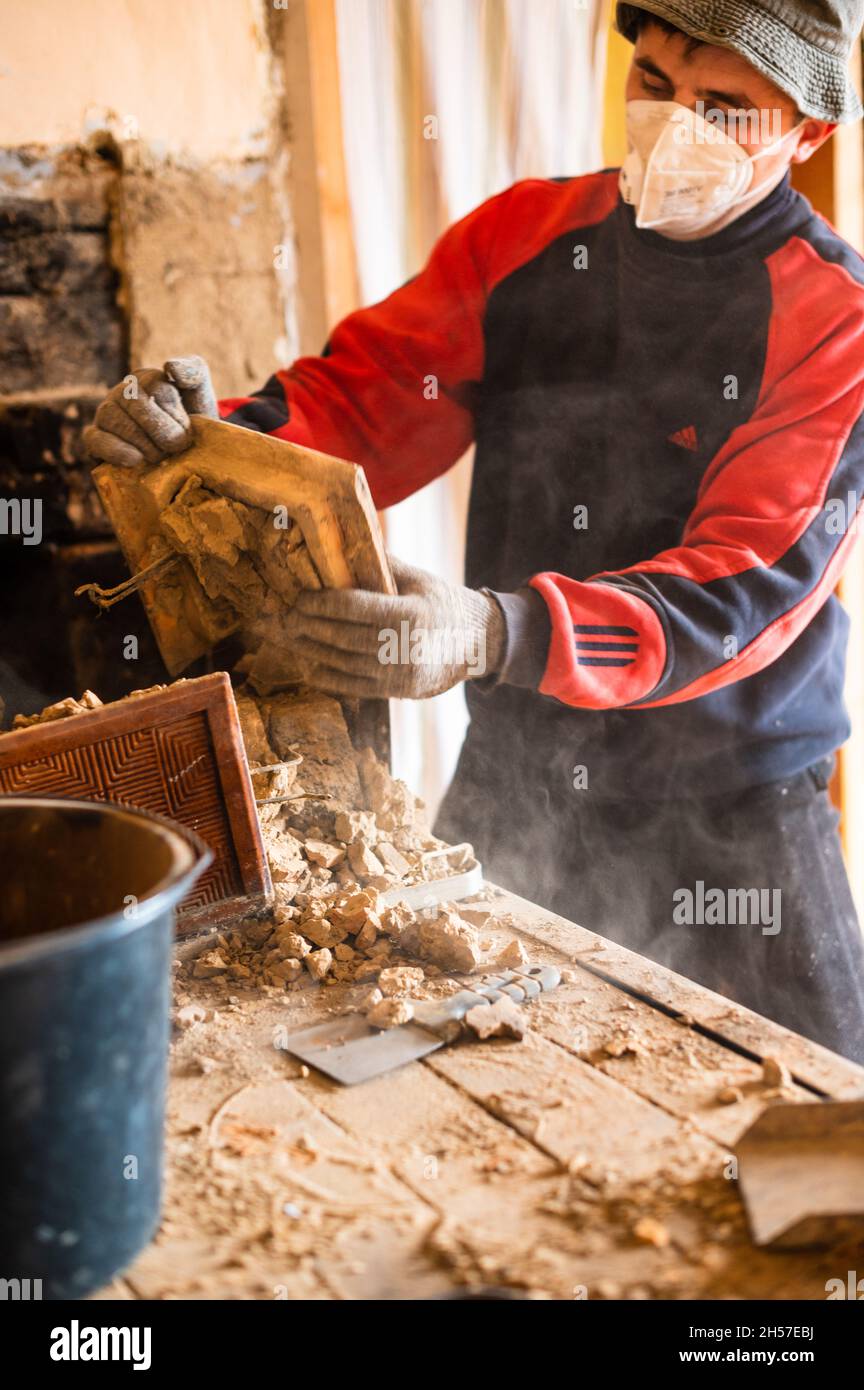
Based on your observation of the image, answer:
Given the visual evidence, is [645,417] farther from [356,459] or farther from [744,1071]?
[744,1071]

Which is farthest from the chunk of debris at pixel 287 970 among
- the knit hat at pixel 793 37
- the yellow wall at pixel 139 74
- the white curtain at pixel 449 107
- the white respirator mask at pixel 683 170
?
the yellow wall at pixel 139 74

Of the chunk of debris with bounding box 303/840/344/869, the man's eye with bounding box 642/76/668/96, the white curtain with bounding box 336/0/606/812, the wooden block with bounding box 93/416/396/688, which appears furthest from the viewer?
the white curtain with bounding box 336/0/606/812

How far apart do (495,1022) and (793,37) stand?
1779mm

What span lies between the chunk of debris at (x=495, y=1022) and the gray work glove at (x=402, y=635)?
61 centimetres

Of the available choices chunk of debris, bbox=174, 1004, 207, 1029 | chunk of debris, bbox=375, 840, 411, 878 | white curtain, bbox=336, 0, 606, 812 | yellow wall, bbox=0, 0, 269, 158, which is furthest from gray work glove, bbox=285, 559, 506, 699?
yellow wall, bbox=0, 0, 269, 158

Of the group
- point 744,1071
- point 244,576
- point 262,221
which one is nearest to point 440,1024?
point 744,1071

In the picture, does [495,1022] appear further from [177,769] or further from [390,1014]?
[177,769]

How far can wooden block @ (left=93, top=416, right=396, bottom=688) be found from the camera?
1809 mm

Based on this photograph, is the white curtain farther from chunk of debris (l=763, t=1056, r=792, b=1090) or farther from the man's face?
chunk of debris (l=763, t=1056, r=792, b=1090)

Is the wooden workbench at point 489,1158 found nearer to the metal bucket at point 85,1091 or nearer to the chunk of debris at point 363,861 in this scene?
the metal bucket at point 85,1091

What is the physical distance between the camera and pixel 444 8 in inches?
115

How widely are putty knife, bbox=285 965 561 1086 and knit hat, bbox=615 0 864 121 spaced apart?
1632mm

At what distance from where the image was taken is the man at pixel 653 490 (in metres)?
2.01
